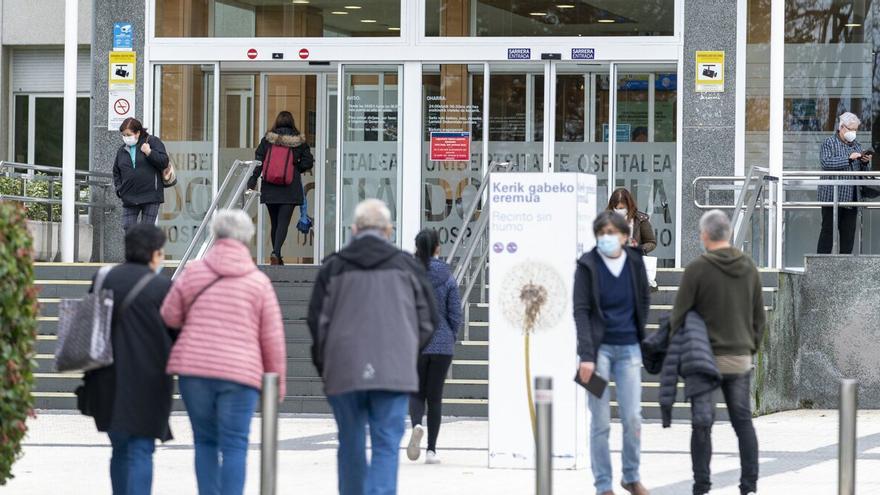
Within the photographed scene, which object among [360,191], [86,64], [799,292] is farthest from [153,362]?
[86,64]

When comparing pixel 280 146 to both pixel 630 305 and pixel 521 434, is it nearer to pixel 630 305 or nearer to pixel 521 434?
pixel 521 434

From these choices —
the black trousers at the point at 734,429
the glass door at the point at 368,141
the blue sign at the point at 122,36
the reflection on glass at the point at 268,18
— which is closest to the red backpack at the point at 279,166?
the glass door at the point at 368,141

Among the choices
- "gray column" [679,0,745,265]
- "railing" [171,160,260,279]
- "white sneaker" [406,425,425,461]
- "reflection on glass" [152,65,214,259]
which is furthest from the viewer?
"reflection on glass" [152,65,214,259]

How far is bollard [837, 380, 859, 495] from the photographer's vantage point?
7.85m

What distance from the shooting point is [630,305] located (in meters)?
9.85

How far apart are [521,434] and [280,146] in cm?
772

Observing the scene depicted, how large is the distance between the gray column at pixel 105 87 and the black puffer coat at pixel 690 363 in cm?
1160

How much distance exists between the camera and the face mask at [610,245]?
32.2 feet

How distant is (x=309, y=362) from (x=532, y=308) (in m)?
4.85

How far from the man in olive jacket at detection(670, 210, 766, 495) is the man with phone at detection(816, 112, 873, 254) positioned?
7.63 metres

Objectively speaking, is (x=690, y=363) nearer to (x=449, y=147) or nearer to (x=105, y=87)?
(x=449, y=147)

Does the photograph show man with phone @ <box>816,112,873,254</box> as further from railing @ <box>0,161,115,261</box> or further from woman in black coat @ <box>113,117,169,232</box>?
railing @ <box>0,161,115,261</box>

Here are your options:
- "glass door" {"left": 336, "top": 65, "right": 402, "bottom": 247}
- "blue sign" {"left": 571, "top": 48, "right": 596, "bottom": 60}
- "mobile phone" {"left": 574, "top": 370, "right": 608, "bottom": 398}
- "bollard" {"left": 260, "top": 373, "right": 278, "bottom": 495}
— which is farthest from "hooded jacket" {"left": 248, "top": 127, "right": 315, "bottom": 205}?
"bollard" {"left": 260, "top": 373, "right": 278, "bottom": 495}

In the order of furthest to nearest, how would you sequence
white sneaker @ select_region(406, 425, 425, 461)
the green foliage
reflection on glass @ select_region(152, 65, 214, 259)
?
1. reflection on glass @ select_region(152, 65, 214, 259)
2. white sneaker @ select_region(406, 425, 425, 461)
3. the green foliage
